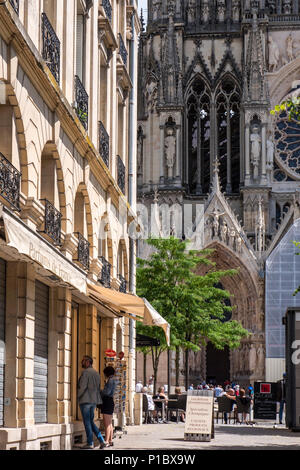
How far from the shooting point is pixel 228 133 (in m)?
56.9

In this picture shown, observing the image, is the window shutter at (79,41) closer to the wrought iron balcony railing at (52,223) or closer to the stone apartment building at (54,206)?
the stone apartment building at (54,206)

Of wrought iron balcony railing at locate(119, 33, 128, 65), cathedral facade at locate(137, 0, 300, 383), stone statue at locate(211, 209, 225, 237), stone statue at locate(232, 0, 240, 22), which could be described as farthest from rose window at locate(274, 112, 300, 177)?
wrought iron balcony railing at locate(119, 33, 128, 65)

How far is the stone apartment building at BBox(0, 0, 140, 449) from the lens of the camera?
1363cm

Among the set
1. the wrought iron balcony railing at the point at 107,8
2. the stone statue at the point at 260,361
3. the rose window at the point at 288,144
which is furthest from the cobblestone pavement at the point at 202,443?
the rose window at the point at 288,144

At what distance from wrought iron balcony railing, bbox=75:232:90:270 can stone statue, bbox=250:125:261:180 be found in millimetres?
35896

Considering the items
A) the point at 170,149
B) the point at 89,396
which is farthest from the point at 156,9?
the point at 89,396

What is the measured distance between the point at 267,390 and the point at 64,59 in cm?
1678

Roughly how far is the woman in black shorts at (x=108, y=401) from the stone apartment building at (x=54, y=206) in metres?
0.62

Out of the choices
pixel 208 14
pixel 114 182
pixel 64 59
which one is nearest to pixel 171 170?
pixel 208 14

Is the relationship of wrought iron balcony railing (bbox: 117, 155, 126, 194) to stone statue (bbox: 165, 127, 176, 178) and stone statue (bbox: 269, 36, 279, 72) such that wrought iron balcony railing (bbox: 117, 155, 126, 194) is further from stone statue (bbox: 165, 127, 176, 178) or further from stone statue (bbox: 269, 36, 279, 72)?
stone statue (bbox: 269, 36, 279, 72)

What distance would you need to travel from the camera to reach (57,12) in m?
16.8

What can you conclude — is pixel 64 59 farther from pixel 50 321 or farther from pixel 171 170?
pixel 171 170

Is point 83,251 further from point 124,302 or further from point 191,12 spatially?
point 191,12
